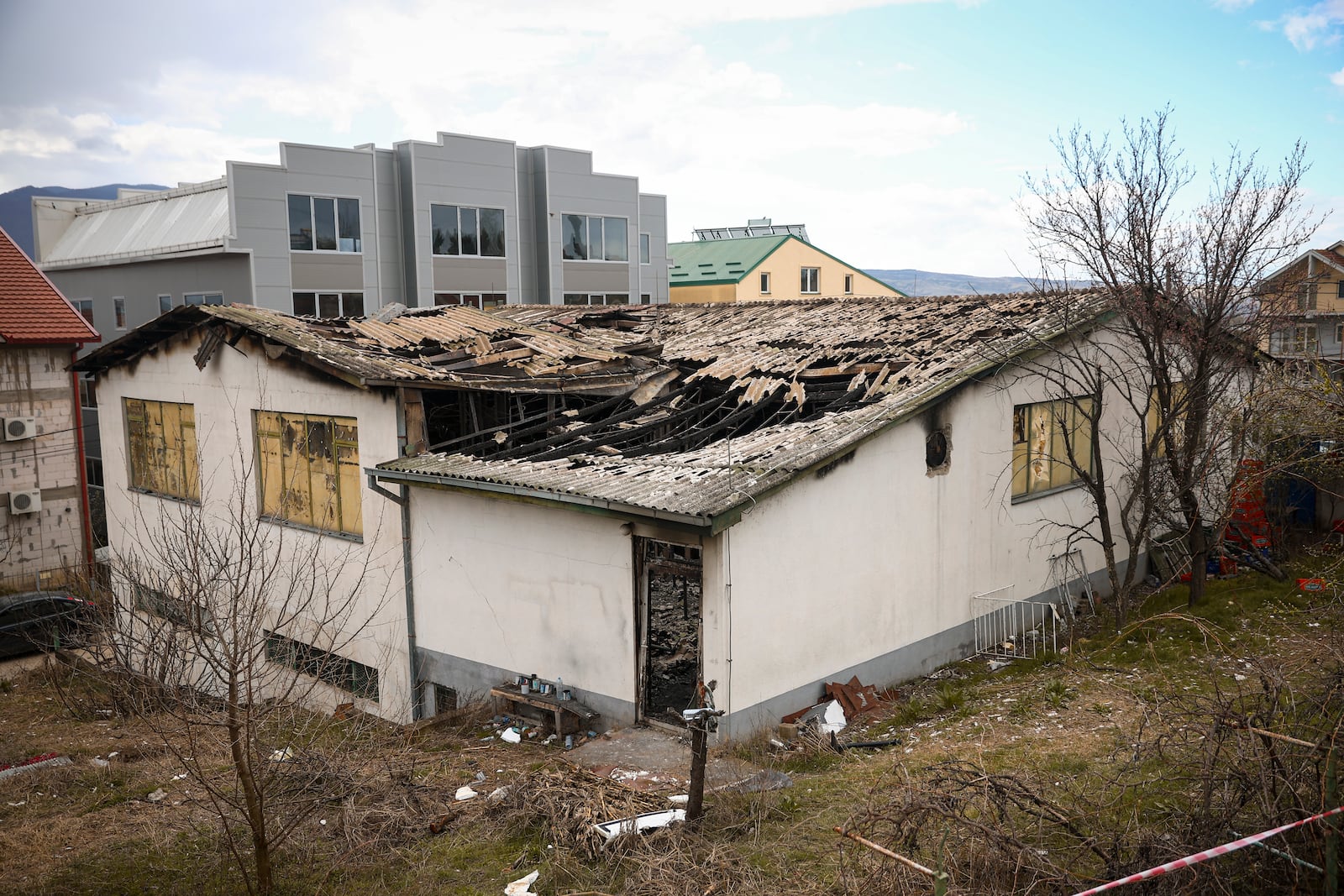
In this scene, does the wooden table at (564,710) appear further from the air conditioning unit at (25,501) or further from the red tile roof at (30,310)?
the air conditioning unit at (25,501)

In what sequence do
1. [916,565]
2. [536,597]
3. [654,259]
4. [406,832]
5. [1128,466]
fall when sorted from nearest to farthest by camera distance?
1. [406,832]
2. [536,597]
3. [916,565]
4. [1128,466]
5. [654,259]

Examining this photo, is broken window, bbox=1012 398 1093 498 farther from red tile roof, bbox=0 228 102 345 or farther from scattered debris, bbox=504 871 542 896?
red tile roof, bbox=0 228 102 345

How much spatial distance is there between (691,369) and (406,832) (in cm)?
942

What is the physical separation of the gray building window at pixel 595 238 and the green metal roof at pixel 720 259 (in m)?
6.32

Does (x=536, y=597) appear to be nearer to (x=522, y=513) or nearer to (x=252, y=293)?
(x=522, y=513)

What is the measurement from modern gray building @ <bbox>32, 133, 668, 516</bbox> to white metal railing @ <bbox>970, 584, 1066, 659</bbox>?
25.7m

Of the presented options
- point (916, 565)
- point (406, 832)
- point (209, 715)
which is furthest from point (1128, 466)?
point (209, 715)

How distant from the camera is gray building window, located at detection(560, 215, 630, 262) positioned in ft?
130

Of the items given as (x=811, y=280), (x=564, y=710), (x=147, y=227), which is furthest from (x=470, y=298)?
(x=564, y=710)

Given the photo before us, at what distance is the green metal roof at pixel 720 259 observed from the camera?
4922 cm

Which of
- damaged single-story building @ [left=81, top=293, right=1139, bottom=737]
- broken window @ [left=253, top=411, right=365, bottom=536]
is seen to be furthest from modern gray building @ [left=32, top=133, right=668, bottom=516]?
broken window @ [left=253, top=411, right=365, bottom=536]

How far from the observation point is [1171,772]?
24.4 feet

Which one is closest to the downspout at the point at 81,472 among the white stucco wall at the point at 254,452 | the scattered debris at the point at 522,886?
the white stucco wall at the point at 254,452

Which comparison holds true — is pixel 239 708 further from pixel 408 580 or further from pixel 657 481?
pixel 408 580
